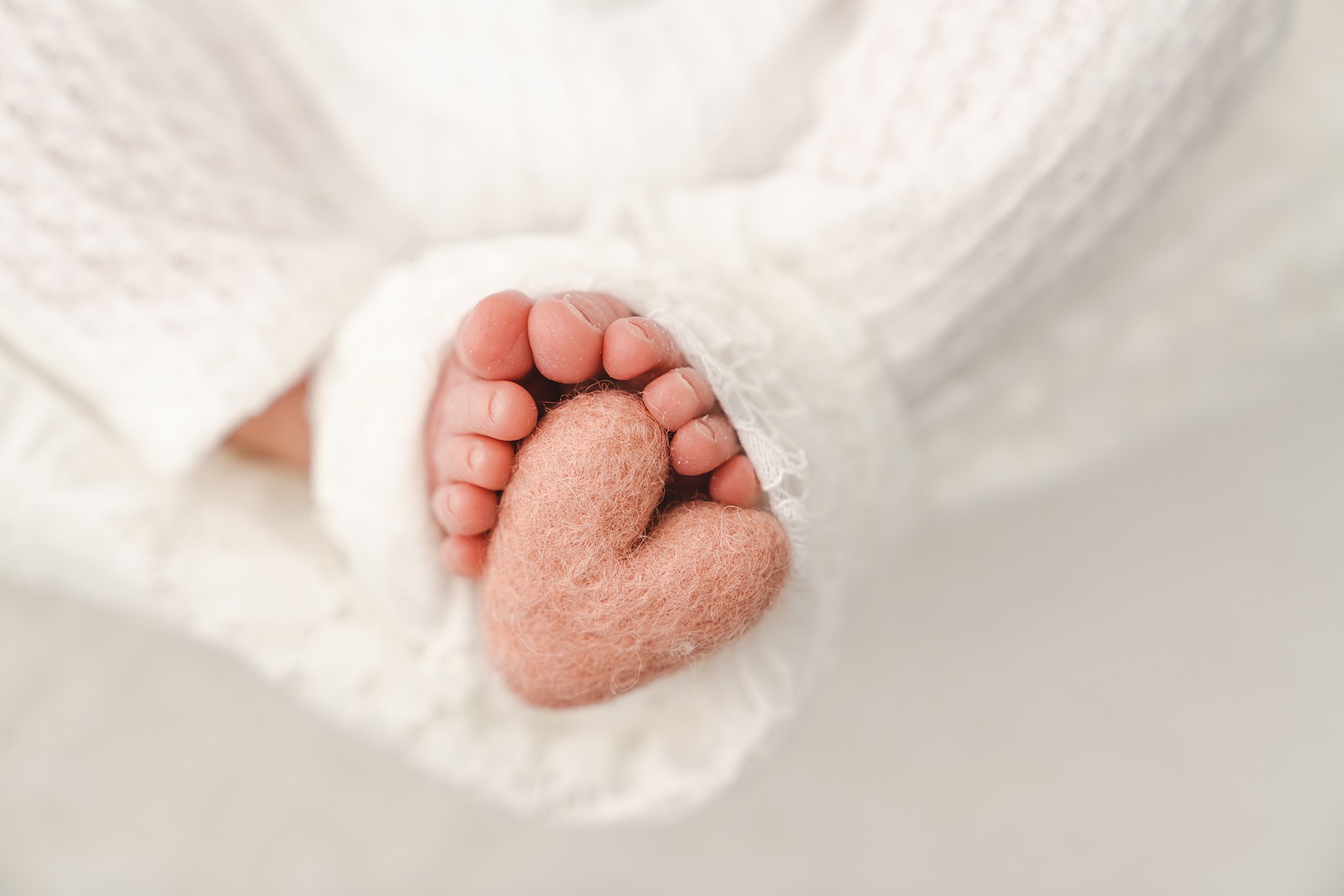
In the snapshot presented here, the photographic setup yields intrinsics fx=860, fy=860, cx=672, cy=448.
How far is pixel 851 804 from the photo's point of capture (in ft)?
2.50

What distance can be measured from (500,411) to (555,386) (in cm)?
4

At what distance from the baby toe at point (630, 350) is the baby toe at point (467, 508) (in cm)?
7

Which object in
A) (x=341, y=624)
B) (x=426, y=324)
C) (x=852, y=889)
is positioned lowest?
(x=852, y=889)

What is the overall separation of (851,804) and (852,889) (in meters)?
0.07

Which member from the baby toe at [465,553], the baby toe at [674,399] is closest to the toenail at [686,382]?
the baby toe at [674,399]

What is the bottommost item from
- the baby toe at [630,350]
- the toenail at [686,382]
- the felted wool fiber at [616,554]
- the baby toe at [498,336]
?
the felted wool fiber at [616,554]

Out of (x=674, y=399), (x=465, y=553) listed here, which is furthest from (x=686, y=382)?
(x=465, y=553)

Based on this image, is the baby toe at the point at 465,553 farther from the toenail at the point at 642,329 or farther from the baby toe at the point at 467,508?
the toenail at the point at 642,329

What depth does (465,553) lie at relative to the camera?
0.35 meters

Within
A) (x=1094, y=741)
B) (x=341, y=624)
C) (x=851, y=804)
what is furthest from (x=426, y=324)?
(x=1094, y=741)

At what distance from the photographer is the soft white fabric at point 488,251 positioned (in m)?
0.39

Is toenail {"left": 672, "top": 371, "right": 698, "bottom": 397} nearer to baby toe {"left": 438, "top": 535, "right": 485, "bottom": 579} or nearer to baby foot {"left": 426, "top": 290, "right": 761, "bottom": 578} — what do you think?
baby foot {"left": 426, "top": 290, "right": 761, "bottom": 578}

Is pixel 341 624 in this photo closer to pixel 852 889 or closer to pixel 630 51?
pixel 630 51

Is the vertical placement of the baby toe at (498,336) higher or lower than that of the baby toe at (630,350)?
higher
